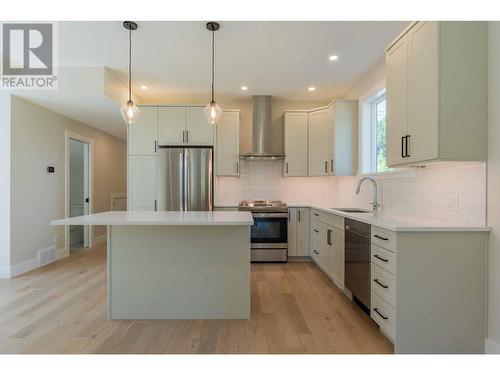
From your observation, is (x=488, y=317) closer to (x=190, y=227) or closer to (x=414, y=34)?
(x=414, y=34)

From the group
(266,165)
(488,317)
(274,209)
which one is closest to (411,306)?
(488,317)

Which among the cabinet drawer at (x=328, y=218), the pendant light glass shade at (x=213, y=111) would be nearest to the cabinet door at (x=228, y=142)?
the cabinet drawer at (x=328, y=218)

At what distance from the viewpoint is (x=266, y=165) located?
4.75 meters

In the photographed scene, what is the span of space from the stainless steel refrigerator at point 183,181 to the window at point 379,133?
2423 millimetres

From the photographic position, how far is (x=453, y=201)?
2146 millimetres

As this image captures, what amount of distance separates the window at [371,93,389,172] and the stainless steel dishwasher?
1210mm

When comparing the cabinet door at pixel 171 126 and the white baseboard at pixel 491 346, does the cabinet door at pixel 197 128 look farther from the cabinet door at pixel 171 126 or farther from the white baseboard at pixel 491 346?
the white baseboard at pixel 491 346

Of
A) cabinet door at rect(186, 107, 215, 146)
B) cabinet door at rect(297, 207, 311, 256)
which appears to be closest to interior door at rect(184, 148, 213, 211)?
cabinet door at rect(186, 107, 215, 146)

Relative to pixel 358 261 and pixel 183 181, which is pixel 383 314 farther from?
pixel 183 181

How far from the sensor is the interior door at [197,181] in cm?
410

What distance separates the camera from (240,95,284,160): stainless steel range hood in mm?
4449

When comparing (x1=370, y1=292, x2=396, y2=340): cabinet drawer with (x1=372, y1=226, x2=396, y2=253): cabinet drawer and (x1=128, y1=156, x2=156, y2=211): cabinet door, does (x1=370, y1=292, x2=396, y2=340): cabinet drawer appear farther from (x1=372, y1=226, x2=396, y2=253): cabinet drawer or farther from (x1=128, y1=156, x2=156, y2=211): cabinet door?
(x1=128, y1=156, x2=156, y2=211): cabinet door

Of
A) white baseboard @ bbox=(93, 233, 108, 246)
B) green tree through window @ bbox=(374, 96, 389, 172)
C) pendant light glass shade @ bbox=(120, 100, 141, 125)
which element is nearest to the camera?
pendant light glass shade @ bbox=(120, 100, 141, 125)

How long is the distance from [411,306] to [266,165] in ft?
10.6
